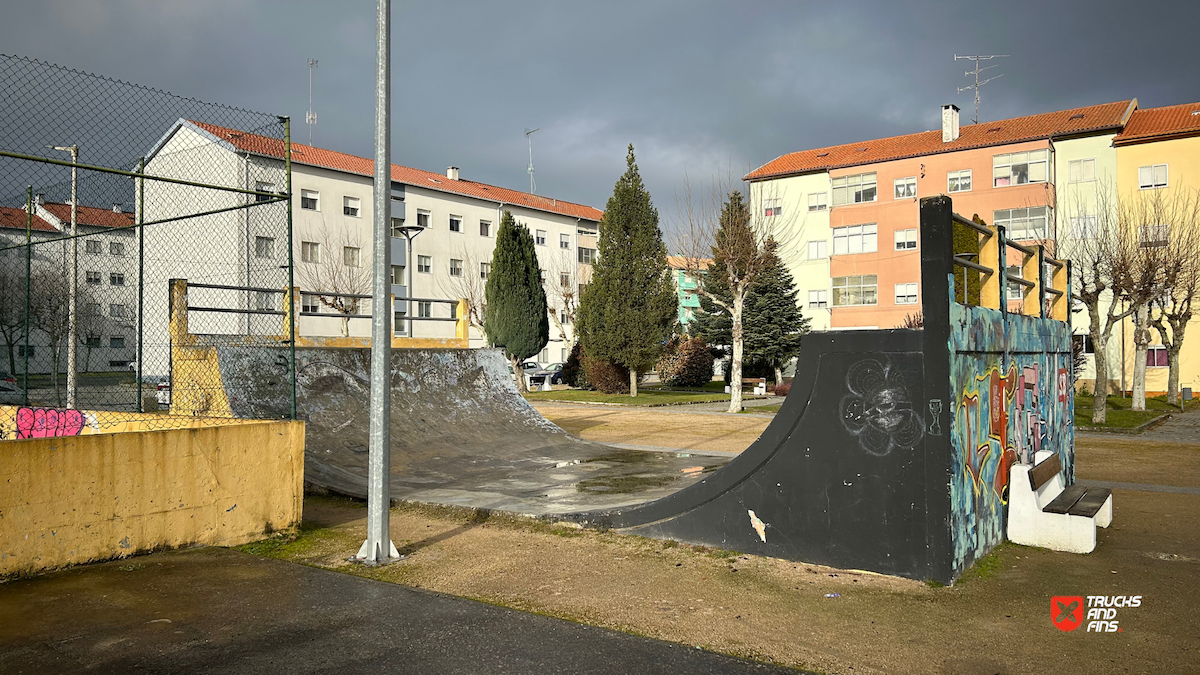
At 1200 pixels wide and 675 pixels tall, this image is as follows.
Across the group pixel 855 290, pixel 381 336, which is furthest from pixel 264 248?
pixel 381 336

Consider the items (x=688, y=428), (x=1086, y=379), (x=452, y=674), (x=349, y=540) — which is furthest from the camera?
(x=1086, y=379)

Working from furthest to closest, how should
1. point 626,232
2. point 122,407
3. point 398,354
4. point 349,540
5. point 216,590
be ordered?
point 626,232, point 398,354, point 122,407, point 349,540, point 216,590

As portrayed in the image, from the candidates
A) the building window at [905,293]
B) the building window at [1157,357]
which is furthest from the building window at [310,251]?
the building window at [1157,357]

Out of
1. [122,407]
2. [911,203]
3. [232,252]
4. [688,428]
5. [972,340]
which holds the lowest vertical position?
[688,428]

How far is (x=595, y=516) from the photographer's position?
7.37m

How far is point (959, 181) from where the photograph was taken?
125 feet

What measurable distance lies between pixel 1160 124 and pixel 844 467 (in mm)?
39634

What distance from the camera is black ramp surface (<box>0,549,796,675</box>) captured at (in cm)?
412

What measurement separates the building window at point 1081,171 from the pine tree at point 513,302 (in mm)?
25192

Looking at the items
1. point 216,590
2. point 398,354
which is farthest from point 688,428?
point 216,590

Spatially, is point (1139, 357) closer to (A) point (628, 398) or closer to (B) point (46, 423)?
(A) point (628, 398)

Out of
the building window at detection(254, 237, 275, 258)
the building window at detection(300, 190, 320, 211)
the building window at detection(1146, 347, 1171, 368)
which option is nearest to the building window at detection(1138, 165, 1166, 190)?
the building window at detection(1146, 347, 1171, 368)

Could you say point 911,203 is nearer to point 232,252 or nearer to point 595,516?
point 232,252

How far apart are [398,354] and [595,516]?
Answer: 22.5ft
